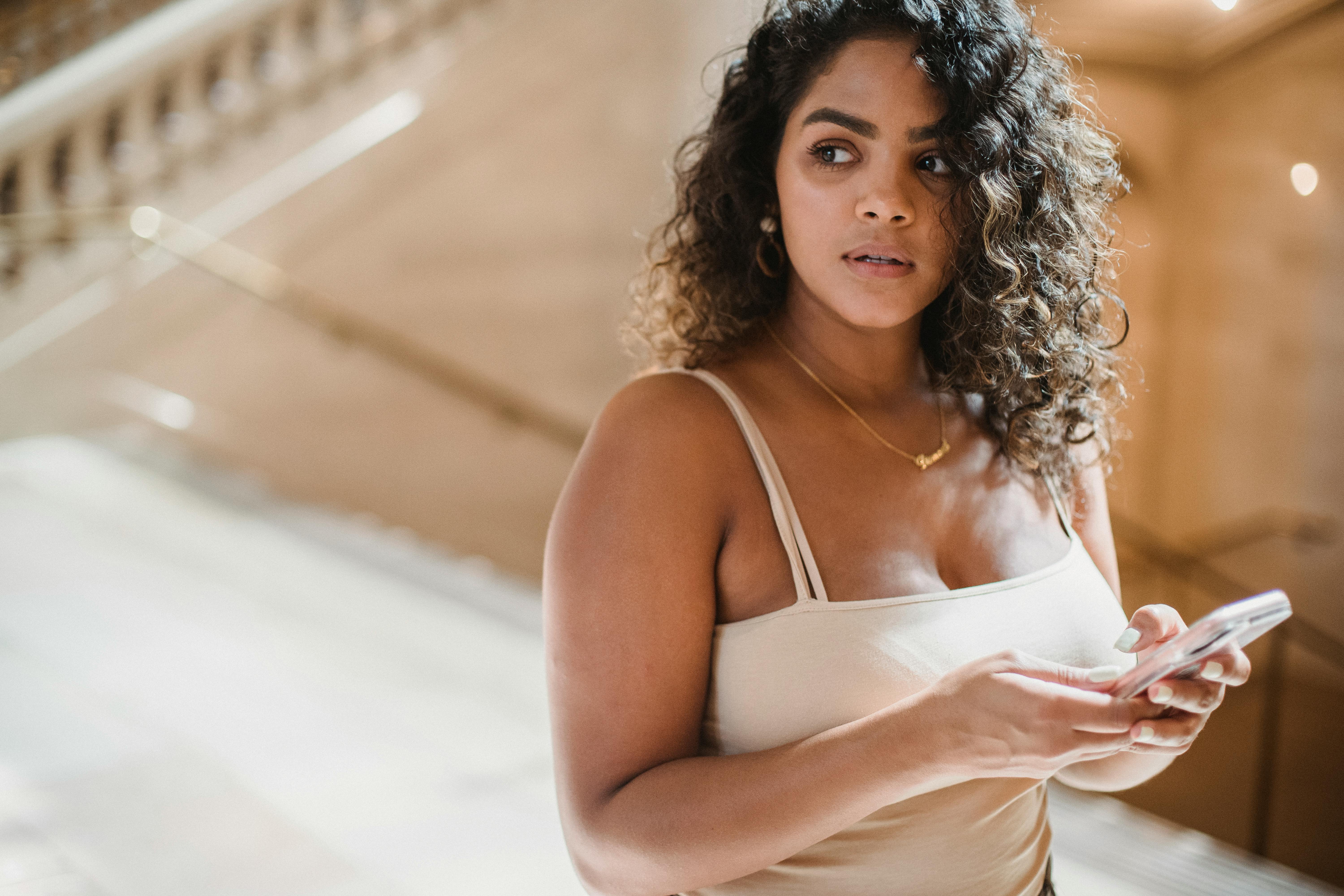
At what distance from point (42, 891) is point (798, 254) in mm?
2560

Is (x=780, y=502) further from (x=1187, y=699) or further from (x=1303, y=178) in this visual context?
(x=1303, y=178)

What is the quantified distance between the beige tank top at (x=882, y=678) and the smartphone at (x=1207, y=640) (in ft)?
0.85

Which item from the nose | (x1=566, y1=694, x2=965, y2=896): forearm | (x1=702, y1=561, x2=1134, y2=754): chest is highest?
the nose

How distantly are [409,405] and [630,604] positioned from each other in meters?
6.05

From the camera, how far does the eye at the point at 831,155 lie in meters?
1.35

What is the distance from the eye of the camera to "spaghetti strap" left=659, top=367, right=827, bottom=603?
4.08 ft

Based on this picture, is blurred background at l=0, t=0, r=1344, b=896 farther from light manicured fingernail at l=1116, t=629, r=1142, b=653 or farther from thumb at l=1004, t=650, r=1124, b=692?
thumb at l=1004, t=650, r=1124, b=692

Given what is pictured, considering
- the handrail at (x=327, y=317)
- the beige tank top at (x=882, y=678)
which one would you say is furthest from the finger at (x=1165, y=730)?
the handrail at (x=327, y=317)

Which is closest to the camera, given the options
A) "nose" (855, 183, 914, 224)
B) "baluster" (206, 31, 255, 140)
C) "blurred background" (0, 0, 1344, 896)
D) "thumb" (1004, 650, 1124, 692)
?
"thumb" (1004, 650, 1124, 692)

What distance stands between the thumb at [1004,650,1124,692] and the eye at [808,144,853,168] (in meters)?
0.67

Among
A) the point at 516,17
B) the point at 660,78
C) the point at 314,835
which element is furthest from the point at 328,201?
the point at 314,835

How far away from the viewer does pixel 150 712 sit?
357 cm

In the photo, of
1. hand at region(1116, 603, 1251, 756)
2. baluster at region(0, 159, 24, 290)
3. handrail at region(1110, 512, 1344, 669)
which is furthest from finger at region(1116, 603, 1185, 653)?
baluster at region(0, 159, 24, 290)

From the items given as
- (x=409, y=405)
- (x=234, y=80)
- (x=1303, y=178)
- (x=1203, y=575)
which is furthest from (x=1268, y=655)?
(x=234, y=80)
